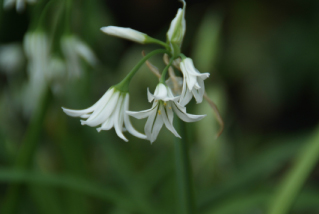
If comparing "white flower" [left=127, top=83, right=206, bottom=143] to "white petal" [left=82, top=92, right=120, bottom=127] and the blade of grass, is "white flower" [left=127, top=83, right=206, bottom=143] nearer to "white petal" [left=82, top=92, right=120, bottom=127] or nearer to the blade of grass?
"white petal" [left=82, top=92, right=120, bottom=127]

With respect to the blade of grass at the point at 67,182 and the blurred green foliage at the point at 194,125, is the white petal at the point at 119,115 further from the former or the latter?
the blade of grass at the point at 67,182

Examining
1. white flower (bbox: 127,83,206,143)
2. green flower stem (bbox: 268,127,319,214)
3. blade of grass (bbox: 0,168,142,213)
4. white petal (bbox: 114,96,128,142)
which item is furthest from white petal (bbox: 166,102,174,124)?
blade of grass (bbox: 0,168,142,213)

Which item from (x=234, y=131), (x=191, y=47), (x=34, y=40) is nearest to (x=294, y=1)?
(x=191, y=47)

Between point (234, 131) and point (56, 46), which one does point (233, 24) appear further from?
point (56, 46)

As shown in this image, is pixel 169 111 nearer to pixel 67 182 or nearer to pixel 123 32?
pixel 123 32

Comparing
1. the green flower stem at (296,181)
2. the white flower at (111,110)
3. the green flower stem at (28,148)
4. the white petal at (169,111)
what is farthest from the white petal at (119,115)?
the green flower stem at (296,181)
